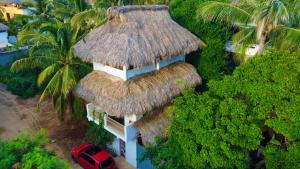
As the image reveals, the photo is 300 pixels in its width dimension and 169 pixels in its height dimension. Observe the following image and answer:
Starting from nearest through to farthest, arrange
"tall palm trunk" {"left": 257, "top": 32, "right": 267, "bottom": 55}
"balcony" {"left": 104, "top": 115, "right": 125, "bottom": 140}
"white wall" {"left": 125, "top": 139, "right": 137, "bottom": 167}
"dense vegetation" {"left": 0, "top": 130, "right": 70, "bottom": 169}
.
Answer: "dense vegetation" {"left": 0, "top": 130, "right": 70, "bottom": 169} → "tall palm trunk" {"left": 257, "top": 32, "right": 267, "bottom": 55} → "balcony" {"left": 104, "top": 115, "right": 125, "bottom": 140} → "white wall" {"left": 125, "top": 139, "right": 137, "bottom": 167}

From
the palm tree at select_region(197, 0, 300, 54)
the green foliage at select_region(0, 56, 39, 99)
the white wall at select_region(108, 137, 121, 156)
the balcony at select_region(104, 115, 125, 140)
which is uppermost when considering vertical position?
the palm tree at select_region(197, 0, 300, 54)

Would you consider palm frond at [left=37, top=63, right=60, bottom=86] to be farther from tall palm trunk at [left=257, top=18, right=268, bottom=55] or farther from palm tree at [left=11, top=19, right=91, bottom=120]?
tall palm trunk at [left=257, top=18, right=268, bottom=55]

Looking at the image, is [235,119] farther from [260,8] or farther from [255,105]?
[260,8]

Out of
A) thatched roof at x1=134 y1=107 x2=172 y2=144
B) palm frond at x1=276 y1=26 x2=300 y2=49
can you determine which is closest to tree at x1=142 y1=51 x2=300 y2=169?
palm frond at x1=276 y1=26 x2=300 y2=49

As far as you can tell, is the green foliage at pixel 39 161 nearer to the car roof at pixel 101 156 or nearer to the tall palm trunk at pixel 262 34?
the car roof at pixel 101 156

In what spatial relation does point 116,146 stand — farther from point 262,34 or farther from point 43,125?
point 262,34

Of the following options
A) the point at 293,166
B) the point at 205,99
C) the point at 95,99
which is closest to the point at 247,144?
the point at 293,166

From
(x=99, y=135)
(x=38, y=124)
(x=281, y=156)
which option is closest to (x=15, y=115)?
(x=38, y=124)

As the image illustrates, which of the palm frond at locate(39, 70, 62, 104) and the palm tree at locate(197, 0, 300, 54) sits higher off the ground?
the palm tree at locate(197, 0, 300, 54)
